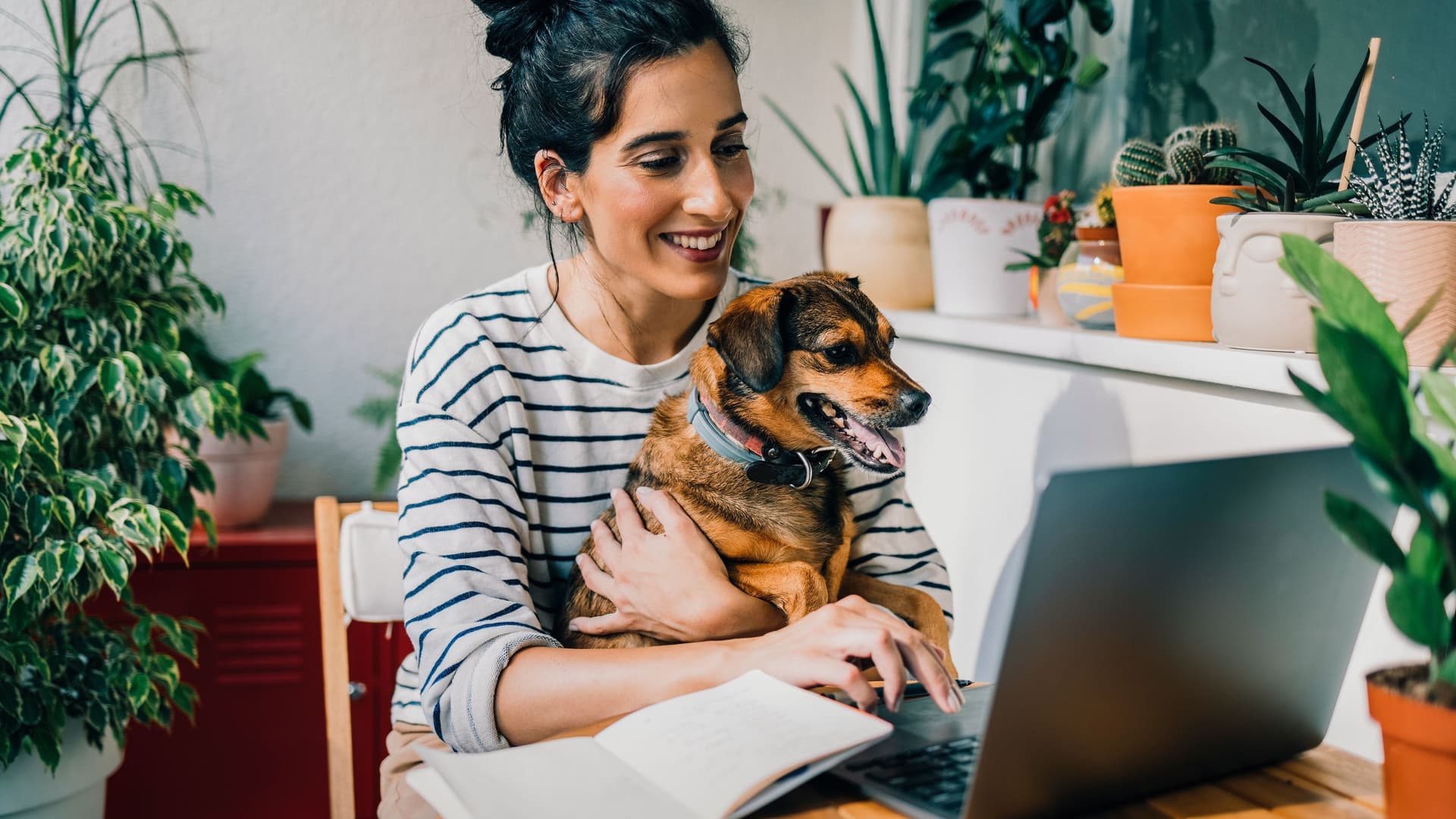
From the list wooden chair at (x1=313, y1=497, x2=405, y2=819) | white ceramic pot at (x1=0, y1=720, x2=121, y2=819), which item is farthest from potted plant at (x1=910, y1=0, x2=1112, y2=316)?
white ceramic pot at (x1=0, y1=720, x2=121, y2=819)

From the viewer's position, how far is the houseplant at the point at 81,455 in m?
1.85

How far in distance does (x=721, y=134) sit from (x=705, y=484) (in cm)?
43

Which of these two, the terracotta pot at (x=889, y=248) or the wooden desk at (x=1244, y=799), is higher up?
the terracotta pot at (x=889, y=248)

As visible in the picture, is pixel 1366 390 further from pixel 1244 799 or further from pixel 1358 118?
pixel 1358 118

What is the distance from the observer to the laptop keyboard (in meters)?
0.79

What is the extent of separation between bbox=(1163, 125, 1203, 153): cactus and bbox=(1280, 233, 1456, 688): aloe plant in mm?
970

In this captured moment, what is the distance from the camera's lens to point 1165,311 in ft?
5.04

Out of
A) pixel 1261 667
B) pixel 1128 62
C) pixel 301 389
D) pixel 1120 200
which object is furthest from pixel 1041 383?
pixel 301 389

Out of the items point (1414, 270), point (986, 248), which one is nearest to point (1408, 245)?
point (1414, 270)

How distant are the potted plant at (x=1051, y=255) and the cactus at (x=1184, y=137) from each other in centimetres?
31

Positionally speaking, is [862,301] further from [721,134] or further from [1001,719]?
[1001,719]

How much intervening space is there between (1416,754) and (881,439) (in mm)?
764

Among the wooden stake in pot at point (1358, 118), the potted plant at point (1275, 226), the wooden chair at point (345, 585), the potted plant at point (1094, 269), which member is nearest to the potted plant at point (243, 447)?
the wooden chair at point (345, 585)

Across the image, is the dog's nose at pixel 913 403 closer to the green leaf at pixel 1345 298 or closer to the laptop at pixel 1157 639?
the laptop at pixel 1157 639
